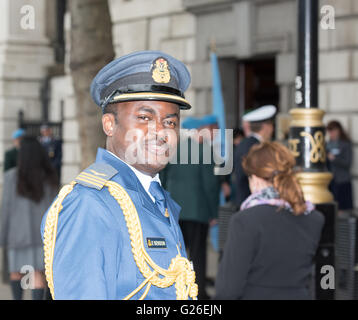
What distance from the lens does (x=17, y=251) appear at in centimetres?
698

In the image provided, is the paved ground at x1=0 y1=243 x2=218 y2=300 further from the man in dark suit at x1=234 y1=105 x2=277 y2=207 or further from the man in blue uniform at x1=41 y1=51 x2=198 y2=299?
the man in blue uniform at x1=41 y1=51 x2=198 y2=299

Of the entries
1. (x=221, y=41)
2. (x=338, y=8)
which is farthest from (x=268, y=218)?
(x=221, y=41)

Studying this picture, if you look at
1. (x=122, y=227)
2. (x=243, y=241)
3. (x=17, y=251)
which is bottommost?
(x=17, y=251)

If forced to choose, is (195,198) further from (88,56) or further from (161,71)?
(161,71)

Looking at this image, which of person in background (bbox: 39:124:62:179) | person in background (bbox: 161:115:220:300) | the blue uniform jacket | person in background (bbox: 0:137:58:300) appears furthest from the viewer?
person in background (bbox: 39:124:62:179)

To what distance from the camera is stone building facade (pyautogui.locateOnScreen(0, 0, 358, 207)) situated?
405 inches

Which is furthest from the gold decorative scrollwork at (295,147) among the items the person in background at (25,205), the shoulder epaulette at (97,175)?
the shoulder epaulette at (97,175)

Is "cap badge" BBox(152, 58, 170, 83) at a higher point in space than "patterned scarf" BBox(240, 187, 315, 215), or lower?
higher

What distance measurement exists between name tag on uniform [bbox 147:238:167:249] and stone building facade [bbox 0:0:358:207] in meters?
8.33

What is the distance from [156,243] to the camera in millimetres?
2086

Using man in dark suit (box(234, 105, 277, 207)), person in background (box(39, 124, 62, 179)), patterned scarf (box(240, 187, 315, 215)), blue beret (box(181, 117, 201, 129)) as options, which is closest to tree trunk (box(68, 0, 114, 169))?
man in dark suit (box(234, 105, 277, 207))
